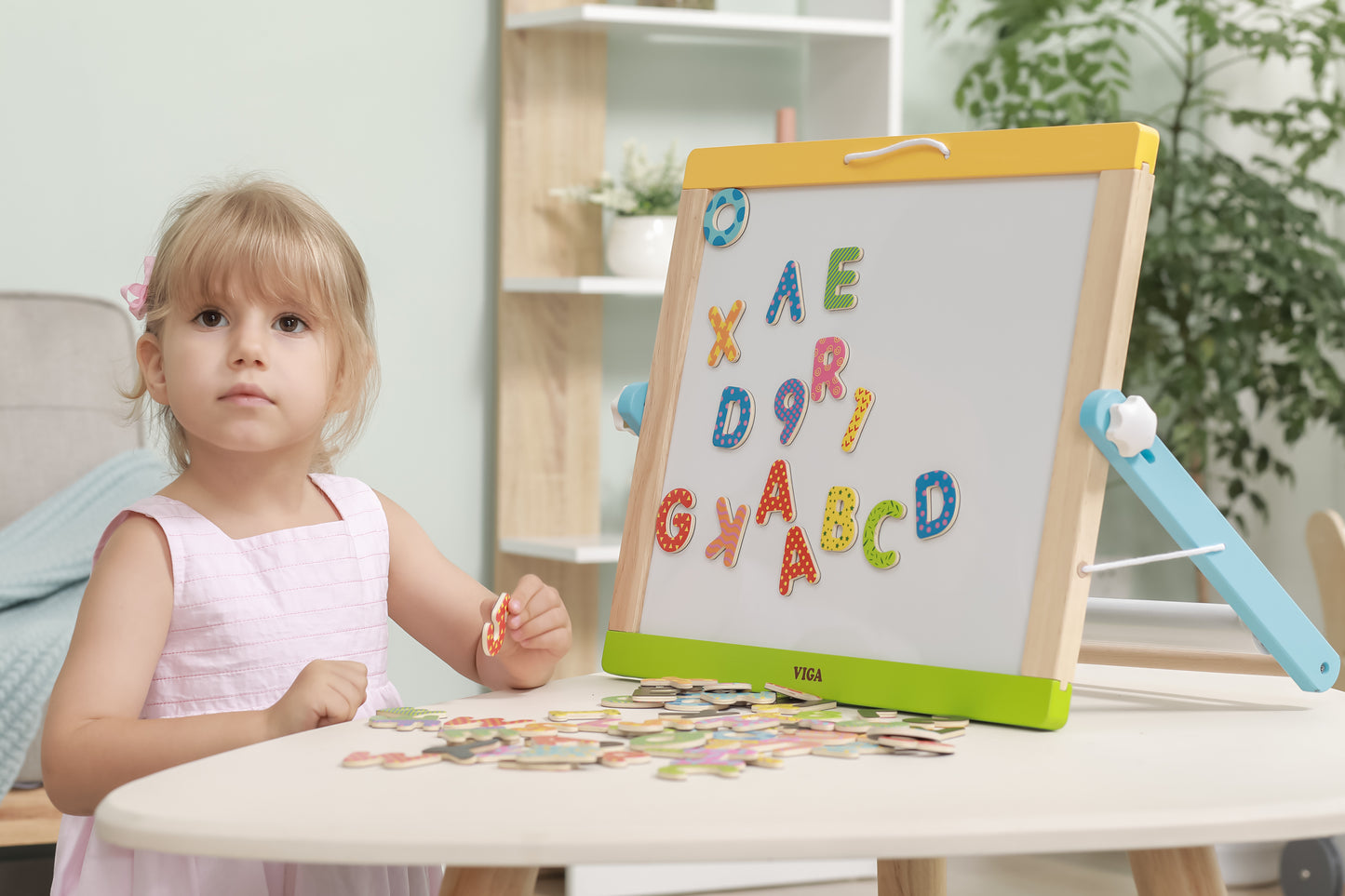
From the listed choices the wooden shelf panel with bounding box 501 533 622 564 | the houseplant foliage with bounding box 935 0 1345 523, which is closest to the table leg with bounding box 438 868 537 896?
the wooden shelf panel with bounding box 501 533 622 564

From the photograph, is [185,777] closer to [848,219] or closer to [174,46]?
[848,219]

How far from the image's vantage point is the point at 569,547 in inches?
86.0

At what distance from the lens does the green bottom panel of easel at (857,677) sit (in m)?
0.76

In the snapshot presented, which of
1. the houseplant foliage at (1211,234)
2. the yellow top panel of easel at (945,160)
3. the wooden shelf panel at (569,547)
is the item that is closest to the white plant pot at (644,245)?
the wooden shelf panel at (569,547)

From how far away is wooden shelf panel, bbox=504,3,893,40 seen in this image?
2203mm

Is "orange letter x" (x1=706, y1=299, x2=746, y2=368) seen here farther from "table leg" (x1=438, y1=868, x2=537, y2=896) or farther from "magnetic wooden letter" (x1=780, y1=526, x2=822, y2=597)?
"table leg" (x1=438, y1=868, x2=537, y2=896)

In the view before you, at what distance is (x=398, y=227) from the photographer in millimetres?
2357

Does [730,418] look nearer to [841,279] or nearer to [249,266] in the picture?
[841,279]

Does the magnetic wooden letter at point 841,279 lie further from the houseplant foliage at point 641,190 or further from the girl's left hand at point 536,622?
the houseplant foliage at point 641,190

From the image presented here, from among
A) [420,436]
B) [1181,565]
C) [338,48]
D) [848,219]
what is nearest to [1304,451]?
[1181,565]

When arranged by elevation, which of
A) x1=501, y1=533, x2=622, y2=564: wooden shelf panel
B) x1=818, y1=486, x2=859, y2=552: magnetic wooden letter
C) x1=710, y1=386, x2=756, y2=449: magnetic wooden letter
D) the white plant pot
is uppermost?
the white plant pot

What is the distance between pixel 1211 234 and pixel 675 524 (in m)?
1.88

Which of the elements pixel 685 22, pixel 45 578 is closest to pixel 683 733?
pixel 45 578

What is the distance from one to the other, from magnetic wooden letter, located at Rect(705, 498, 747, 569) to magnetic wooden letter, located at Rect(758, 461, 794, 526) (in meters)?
0.01
